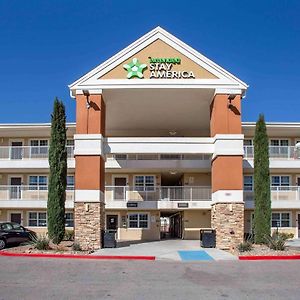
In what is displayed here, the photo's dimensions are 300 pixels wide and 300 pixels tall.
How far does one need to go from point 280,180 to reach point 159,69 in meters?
15.0

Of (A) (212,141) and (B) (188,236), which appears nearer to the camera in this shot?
(A) (212,141)

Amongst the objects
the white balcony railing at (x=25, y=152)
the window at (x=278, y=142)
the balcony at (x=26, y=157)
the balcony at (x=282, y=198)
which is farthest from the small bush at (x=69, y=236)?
the window at (x=278, y=142)

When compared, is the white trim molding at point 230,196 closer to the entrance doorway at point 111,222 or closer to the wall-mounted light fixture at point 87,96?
the wall-mounted light fixture at point 87,96

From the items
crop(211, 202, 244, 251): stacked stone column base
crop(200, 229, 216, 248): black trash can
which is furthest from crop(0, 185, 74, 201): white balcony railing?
crop(211, 202, 244, 251): stacked stone column base

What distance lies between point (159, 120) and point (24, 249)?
1514 centimetres

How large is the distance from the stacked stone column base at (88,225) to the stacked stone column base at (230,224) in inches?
245

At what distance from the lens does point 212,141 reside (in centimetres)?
2544

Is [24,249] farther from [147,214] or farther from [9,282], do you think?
[147,214]

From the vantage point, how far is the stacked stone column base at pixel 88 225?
23.2m

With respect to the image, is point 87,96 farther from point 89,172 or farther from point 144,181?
point 144,181

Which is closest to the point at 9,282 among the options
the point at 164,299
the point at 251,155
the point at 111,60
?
the point at 164,299

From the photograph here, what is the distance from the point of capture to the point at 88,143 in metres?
24.2

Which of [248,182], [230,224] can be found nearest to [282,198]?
[248,182]

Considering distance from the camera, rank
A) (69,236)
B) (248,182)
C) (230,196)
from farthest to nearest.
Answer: (248,182), (69,236), (230,196)
